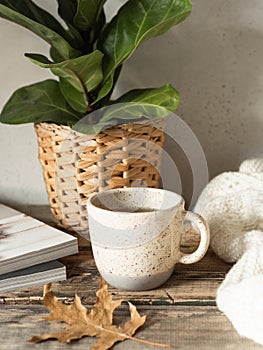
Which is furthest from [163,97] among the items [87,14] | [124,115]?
[87,14]

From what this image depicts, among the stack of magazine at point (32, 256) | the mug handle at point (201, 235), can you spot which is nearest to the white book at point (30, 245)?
the stack of magazine at point (32, 256)

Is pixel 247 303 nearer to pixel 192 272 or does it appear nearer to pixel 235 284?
pixel 235 284

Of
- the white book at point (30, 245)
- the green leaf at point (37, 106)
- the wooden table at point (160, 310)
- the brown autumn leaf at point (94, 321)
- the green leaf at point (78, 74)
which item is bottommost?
the wooden table at point (160, 310)

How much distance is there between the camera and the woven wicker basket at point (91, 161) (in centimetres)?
95

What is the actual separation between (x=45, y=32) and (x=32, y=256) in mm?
309

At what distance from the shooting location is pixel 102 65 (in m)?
0.97

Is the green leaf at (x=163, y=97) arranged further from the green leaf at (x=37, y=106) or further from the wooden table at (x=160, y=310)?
the wooden table at (x=160, y=310)

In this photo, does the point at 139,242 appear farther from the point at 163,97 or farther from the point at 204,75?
the point at 204,75

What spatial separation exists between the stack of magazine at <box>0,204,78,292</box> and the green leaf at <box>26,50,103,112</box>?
8.2 inches

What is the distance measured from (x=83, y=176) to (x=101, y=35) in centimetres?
22

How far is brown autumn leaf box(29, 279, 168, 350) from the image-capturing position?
0.72 metres

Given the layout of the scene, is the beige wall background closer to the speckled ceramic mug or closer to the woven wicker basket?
the woven wicker basket

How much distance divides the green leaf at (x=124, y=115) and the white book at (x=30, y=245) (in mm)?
158

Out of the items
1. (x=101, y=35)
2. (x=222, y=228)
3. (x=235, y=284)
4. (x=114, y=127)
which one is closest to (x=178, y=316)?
(x=235, y=284)
